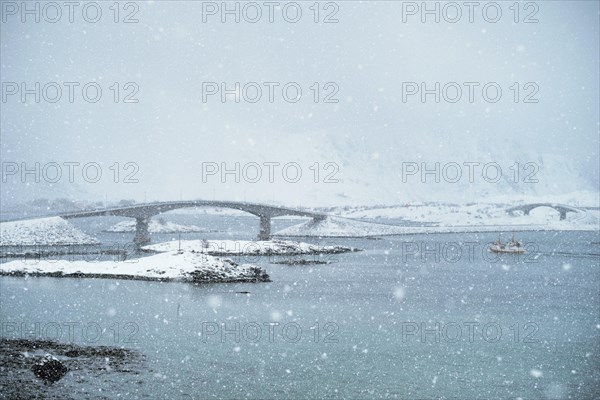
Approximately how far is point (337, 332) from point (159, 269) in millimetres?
29668

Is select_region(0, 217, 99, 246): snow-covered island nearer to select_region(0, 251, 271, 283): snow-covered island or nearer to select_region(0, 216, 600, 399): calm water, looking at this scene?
select_region(0, 251, 271, 283): snow-covered island

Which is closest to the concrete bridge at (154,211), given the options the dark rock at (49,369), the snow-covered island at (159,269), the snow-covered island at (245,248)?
the snow-covered island at (245,248)

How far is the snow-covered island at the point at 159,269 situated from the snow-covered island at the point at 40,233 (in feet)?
138

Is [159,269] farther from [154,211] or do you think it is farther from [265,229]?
[265,229]

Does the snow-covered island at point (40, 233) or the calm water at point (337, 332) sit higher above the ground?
the snow-covered island at point (40, 233)

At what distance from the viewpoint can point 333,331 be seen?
110 ft

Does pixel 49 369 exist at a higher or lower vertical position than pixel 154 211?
lower

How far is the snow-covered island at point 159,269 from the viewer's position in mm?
56250

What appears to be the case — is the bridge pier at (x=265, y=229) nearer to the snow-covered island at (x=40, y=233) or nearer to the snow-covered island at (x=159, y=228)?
the snow-covered island at (x=40, y=233)

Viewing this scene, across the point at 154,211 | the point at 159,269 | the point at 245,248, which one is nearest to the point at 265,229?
the point at 154,211

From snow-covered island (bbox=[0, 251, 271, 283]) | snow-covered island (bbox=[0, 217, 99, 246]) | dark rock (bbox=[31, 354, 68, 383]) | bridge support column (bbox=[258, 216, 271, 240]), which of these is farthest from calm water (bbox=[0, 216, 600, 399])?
bridge support column (bbox=[258, 216, 271, 240])

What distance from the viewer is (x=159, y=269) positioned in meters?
58.7

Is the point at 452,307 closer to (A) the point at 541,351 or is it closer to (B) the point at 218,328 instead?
(A) the point at 541,351

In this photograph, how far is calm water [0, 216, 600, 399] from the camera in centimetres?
2325
